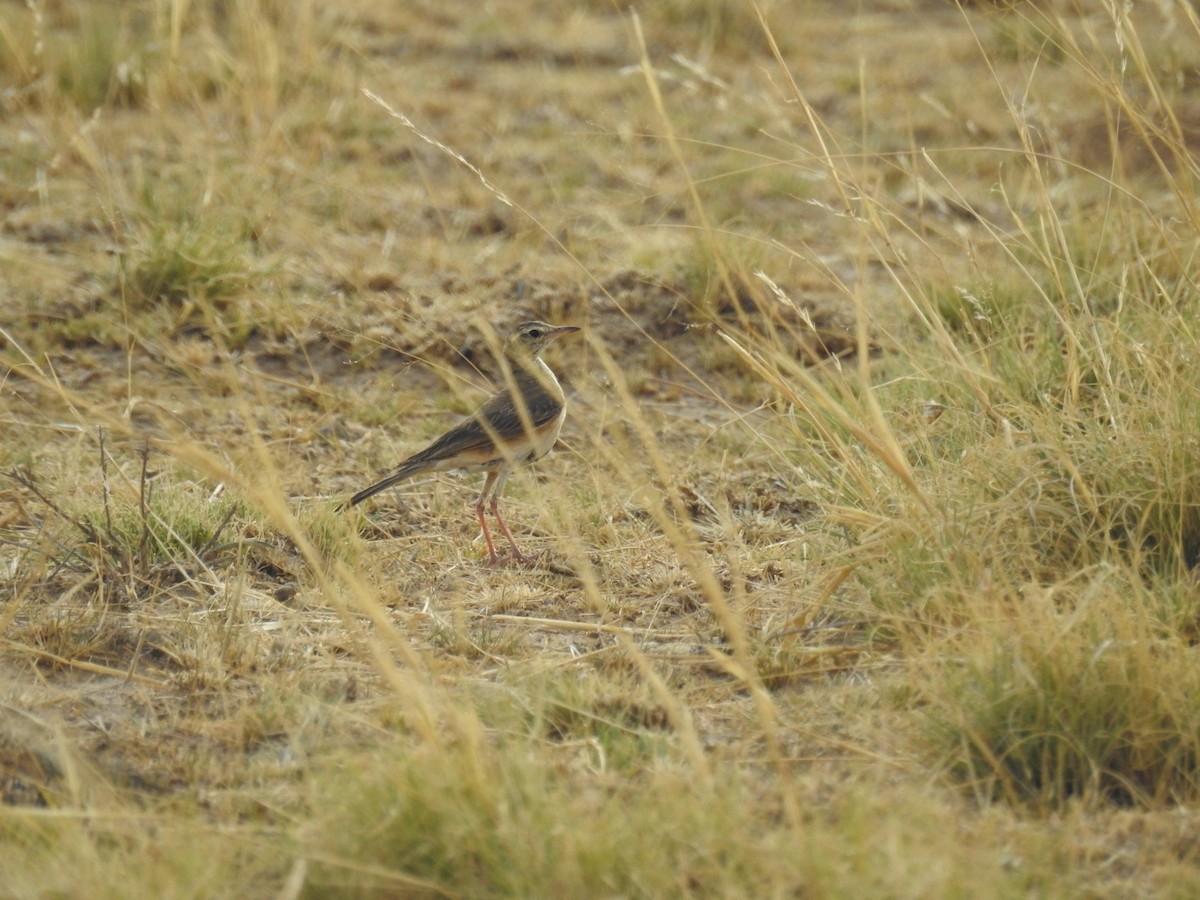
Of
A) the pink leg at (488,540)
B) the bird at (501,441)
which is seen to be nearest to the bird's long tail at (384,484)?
the bird at (501,441)

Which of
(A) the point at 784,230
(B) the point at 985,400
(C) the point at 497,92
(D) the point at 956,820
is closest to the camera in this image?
(D) the point at 956,820

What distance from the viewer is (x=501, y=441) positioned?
5.30 meters

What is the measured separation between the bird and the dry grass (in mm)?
172

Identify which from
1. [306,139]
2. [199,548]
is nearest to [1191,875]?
[199,548]

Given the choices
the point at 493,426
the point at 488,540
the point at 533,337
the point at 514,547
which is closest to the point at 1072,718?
the point at 514,547

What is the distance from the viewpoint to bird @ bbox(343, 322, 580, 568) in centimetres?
532

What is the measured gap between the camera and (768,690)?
13.6 ft

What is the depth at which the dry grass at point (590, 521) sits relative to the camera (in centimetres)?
319

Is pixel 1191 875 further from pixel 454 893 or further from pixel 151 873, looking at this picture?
pixel 151 873

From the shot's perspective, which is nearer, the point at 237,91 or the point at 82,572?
the point at 82,572

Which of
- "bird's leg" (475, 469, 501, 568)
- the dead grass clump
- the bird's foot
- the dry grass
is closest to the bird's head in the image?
the dry grass

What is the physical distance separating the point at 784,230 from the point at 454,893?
5664 millimetres

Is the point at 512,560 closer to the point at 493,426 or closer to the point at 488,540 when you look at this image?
the point at 488,540

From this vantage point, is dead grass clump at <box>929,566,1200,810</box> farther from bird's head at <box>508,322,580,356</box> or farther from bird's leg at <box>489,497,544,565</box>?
bird's head at <box>508,322,580,356</box>
